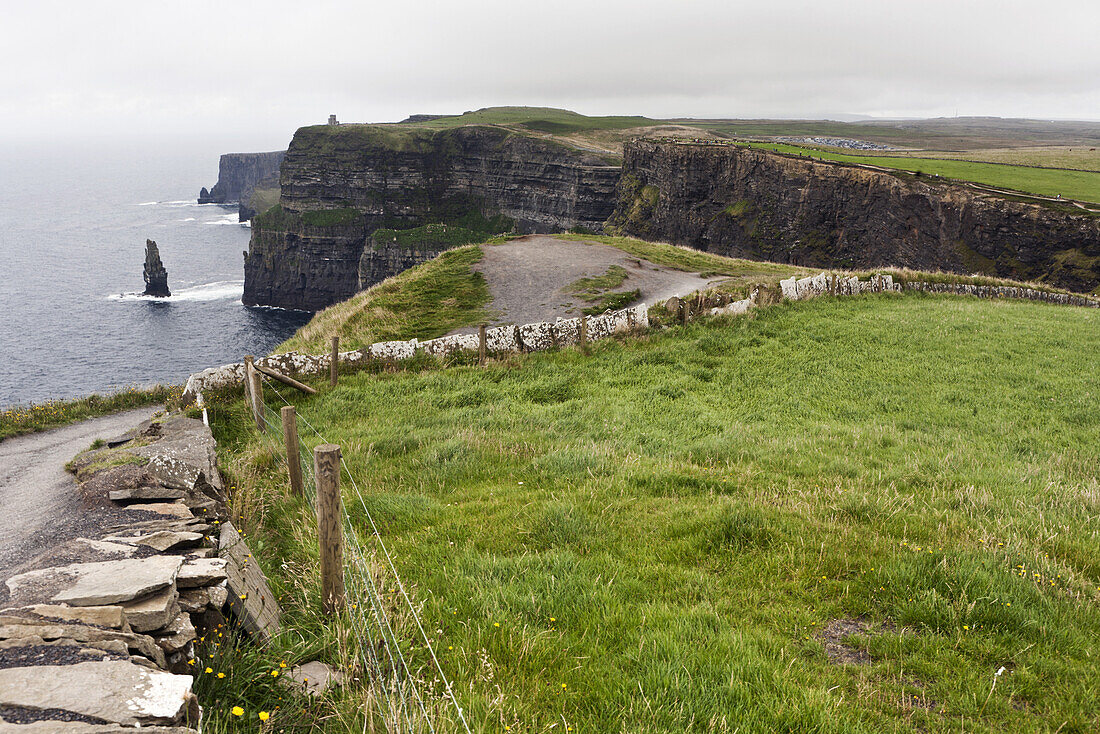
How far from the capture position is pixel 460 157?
458ft

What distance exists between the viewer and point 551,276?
28.0 meters

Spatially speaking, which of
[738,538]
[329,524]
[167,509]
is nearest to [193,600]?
[329,524]

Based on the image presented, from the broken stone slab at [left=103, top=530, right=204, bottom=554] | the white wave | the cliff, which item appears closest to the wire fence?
the broken stone slab at [left=103, top=530, right=204, bottom=554]

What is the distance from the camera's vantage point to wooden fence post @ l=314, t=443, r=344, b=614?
5016mm

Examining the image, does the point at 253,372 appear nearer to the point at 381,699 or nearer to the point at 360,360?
the point at 360,360

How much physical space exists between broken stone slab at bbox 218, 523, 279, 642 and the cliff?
113368 mm

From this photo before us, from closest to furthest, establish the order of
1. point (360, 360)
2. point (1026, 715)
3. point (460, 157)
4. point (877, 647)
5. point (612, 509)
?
point (1026, 715)
point (877, 647)
point (612, 509)
point (360, 360)
point (460, 157)

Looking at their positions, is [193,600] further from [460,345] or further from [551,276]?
[551,276]

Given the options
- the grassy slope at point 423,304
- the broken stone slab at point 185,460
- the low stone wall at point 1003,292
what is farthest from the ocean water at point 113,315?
the low stone wall at point 1003,292

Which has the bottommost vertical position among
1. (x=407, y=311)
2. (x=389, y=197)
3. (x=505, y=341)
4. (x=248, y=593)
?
(x=248, y=593)

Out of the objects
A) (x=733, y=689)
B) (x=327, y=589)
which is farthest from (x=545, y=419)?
(x=733, y=689)

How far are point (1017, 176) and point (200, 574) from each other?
2939 inches

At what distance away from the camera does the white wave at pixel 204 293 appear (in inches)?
4188

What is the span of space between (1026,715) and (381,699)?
4.62 metres
